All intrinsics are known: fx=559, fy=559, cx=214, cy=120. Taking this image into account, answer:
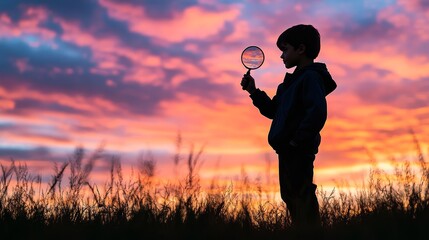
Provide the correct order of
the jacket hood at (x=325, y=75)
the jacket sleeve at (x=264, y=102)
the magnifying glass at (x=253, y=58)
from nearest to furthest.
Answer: the jacket hood at (x=325, y=75) < the jacket sleeve at (x=264, y=102) < the magnifying glass at (x=253, y=58)

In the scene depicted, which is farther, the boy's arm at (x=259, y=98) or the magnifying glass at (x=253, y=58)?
the magnifying glass at (x=253, y=58)

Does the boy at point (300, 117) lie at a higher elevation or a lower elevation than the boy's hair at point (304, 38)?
lower

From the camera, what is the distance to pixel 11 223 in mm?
4898

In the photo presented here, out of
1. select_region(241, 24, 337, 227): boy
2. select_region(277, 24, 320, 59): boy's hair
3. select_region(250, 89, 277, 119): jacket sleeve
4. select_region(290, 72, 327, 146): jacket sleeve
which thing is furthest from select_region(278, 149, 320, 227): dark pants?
select_region(277, 24, 320, 59): boy's hair

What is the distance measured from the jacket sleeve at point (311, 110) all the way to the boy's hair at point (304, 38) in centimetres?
42

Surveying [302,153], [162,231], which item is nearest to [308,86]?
[302,153]

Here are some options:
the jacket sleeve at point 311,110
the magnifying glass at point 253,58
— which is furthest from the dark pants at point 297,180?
the magnifying glass at point 253,58

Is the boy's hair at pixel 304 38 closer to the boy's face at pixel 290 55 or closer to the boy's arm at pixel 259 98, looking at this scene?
the boy's face at pixel 290 55

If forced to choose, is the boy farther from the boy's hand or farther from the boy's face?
the boy's hand

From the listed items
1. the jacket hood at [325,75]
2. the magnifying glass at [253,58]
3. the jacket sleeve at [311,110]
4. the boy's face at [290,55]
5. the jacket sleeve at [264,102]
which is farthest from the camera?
the magnifying glass at [253,58]

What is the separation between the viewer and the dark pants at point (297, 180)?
531 centimetres

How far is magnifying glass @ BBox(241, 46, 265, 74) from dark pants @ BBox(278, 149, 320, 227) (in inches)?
50.2

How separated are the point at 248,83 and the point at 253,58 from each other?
353 millimetres

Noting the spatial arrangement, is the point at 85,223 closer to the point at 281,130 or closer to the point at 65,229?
the point at 65,229
